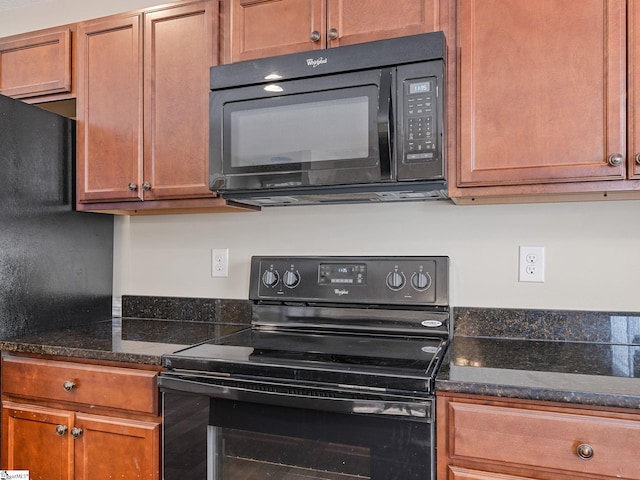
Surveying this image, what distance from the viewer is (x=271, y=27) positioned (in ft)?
5.22

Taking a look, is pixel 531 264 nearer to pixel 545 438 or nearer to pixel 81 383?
pixel 545 438

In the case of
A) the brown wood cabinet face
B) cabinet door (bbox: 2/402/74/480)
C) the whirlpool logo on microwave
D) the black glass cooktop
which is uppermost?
the whirlpool logo on microwave

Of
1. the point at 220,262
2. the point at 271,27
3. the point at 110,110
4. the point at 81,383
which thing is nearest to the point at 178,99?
the point at 110,110

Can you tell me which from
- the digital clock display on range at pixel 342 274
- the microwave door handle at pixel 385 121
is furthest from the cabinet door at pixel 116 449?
the microwave door handle at pixel 385 121

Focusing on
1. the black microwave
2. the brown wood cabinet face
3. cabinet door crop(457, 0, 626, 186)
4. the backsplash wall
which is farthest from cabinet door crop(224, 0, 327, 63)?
the brown wood cabinet face

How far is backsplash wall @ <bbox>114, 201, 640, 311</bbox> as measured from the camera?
1.53 meters

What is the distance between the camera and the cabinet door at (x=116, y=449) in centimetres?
133

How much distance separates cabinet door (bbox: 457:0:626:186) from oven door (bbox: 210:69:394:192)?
0.27 metres

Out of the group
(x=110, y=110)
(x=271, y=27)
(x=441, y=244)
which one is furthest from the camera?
(x=110, y=110)

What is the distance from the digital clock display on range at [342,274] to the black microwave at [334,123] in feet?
0.88

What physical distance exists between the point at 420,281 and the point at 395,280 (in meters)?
0.09

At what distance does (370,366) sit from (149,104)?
130 centimetres

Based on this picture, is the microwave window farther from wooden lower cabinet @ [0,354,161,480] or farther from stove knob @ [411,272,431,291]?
wooden lower cabinet @ [0,354,161,480]

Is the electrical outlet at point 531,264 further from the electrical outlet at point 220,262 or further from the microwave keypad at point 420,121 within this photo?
the electrical outlet at point 220,262
